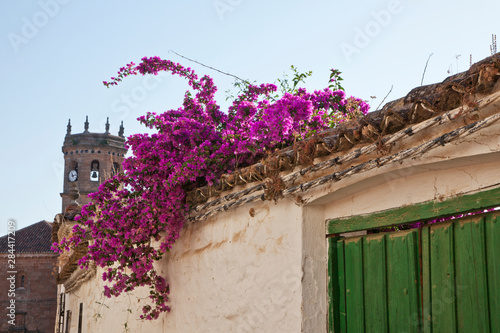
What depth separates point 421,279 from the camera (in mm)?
2814

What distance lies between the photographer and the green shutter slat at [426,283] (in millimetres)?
2727

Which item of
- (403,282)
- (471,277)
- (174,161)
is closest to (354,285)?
(403,282)

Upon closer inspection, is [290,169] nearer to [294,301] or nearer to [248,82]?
[294,301]

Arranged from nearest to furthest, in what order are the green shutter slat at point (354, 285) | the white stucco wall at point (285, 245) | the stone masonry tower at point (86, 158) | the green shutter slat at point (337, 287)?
the white stucco wall at point (285, 245)
the green shutter slat at point (354, 285)
the green shutter slat at point (337, 287)
the stone masonry tower at point (86, 158)

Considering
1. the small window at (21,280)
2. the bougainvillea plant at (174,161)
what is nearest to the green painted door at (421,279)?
the bougainvillea plant at (174,161)

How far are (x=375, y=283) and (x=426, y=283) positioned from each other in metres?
0.35

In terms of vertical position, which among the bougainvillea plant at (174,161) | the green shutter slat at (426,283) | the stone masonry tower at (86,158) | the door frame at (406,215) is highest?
the stone masonry tower at (86,158)

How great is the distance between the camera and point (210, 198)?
471 cm

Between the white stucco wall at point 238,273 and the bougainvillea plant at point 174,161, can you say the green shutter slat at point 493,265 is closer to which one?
the white stucco wall at point 238,273

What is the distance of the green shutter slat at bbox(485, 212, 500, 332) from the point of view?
7.91ft

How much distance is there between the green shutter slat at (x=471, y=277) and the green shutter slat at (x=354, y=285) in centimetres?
65

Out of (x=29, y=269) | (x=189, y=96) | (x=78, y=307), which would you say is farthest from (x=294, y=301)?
(x=29, y=269)

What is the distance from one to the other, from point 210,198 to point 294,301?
4.88 feet

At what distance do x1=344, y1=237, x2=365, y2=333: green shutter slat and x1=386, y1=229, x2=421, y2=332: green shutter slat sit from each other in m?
0.21
